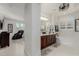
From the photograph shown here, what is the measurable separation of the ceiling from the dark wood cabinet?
0.50 meters

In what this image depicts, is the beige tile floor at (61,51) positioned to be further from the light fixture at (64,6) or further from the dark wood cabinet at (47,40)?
the light fixture at (64,6)

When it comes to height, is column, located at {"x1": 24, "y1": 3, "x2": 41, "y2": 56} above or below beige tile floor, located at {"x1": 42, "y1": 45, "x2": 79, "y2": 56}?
above

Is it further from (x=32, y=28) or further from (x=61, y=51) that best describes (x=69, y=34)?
(x=32, y=28)

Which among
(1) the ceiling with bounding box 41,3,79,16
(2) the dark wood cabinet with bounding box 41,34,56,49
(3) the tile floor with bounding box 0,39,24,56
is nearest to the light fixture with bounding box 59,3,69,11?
(1) the ceiling with bounding box 41,3,79,16

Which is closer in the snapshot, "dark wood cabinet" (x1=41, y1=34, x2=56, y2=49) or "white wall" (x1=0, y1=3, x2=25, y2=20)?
"white wall" (x1=0, y1=3, x2=25, y2=20)

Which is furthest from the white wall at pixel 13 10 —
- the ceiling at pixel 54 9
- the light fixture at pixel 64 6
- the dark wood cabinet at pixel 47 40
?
the light fixture at pixel 64 6

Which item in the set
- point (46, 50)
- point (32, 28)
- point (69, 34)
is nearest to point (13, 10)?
point (32, 28)

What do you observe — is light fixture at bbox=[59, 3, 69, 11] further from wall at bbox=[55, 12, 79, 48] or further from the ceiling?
wall at bbox=[55, 12, 79, 48]

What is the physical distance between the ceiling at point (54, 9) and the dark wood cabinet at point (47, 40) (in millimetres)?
496

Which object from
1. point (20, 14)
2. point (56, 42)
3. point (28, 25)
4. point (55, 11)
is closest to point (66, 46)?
point (56, 42)

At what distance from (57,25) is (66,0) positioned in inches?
22.0

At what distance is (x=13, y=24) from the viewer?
2285 millimetres

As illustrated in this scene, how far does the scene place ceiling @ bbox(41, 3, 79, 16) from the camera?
2229mm

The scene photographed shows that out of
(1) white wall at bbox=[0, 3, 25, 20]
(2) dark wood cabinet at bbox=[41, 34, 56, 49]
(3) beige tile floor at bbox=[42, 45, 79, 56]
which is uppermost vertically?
(1) white wall at bbox=[0, 3, 25, 20]
